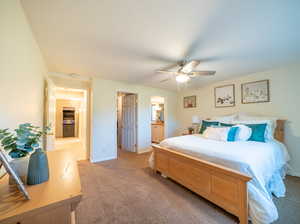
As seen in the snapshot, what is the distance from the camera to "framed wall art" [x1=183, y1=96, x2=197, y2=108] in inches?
178

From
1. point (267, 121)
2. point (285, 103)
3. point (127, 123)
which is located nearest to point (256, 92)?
point (285, 103)

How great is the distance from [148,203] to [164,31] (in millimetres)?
2334

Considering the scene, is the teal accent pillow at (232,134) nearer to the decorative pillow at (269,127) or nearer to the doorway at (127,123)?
the decorative pillow at (269,127)

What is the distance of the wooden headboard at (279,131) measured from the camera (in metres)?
2.65

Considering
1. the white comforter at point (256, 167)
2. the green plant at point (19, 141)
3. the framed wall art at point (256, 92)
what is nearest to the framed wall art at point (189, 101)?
the framed wall art at point (256, 92)

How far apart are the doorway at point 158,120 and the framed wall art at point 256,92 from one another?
278 cm

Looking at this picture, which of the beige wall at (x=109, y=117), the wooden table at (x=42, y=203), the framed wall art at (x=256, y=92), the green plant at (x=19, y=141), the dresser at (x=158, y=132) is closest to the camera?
the wooden table at (x=42, y=203)

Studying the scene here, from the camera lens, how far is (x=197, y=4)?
1228 mm

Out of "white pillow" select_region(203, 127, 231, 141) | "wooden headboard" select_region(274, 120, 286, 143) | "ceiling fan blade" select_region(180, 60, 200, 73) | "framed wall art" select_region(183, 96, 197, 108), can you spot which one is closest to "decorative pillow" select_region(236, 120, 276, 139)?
"wooden headboard" select_region(274, 120, 286, 143)

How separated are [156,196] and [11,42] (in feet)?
8.05

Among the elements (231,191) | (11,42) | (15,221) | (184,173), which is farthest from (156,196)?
(11,42)

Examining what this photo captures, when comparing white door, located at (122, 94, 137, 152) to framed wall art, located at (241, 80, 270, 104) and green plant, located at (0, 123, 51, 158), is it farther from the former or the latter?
green plant, located at (0, 123, 51, 158)

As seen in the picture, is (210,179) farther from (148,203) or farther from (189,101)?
(189,101)

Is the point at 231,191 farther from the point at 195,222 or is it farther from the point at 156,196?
the point at 156,196
